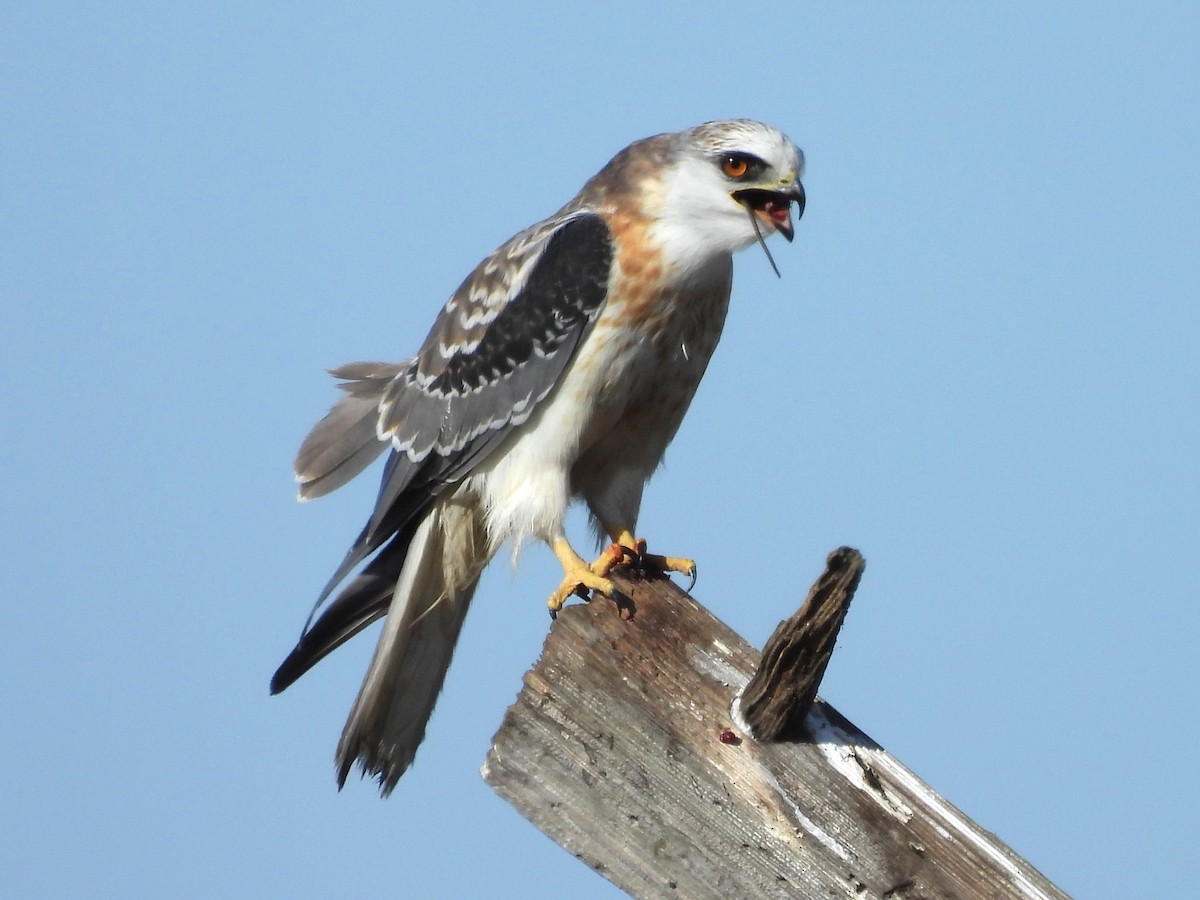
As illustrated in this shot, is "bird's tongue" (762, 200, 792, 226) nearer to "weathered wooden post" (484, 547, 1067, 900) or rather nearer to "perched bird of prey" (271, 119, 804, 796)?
"perched bird of prey" (271, 119, 804, 796)

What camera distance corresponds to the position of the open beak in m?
5.15

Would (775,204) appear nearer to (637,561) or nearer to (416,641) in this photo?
(637,561)

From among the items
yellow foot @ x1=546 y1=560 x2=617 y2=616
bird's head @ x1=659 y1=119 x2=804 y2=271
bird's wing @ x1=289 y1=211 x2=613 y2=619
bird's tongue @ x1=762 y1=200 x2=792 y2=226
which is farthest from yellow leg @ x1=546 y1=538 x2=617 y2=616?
bird's tongue @ x1=762 y1=200 x2=792 y2=226

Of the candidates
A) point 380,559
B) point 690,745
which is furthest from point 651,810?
point 380,559

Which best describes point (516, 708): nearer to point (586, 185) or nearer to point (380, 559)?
point (380, 559)

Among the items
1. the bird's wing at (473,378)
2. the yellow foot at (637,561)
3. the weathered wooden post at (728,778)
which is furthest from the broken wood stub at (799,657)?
the bird's wing at (473,378)

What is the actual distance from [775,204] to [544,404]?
3.61 ft

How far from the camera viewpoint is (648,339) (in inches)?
206

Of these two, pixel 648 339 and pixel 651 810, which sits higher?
pixel 648 339

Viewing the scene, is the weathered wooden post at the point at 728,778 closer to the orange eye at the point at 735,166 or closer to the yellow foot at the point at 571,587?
the yellow foot at the point at 571,587

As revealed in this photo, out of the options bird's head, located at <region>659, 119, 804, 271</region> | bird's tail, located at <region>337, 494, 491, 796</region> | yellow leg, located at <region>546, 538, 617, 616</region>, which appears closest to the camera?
yellow leg, located at <region>546, 538, 617, 616</region>

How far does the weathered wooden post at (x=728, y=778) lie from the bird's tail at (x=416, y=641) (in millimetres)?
1921

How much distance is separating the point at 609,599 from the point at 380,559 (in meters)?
1.99

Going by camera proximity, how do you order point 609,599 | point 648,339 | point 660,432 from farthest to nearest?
point 660,432 < point 648,339 < point 609,599
